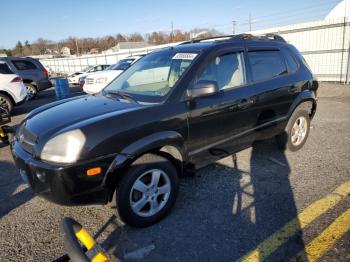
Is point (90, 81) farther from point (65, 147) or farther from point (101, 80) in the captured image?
point (65, 147)

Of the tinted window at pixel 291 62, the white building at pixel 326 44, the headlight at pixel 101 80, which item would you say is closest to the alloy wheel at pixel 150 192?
the tinted window at pixel 291 62

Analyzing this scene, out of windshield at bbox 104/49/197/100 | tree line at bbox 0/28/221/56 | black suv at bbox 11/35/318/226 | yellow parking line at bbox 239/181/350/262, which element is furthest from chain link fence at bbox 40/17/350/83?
tree line at bbox 0/28/221/56

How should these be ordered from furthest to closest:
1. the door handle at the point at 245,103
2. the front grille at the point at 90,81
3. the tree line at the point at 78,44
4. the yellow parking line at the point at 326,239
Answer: the tree line at the point at 78,44
the front grille at the point at 90,81
the door handle at the point at 245,103
the yellow parking line at the point at 326,239

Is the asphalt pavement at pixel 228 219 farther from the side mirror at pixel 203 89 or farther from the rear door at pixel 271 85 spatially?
the side mirror at pixel 203 89

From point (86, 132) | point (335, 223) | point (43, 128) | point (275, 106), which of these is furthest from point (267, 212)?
point (43, 128)

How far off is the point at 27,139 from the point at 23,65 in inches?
473

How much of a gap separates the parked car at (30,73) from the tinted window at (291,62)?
11.8 meters

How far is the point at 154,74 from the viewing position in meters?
3.96

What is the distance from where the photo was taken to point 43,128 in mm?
2902

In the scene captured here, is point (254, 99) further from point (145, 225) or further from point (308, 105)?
point (145, 225)

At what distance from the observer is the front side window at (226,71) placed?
350 cm

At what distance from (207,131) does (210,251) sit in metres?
1.33

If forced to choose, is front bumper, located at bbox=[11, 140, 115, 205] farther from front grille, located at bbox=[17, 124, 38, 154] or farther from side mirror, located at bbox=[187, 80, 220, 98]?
side mirror, located at bbox=[187, 80, 220, 98]

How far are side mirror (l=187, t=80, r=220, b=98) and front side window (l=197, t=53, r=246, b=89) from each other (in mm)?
219
